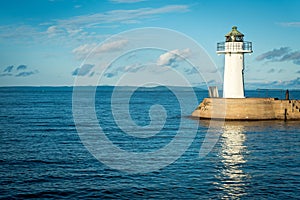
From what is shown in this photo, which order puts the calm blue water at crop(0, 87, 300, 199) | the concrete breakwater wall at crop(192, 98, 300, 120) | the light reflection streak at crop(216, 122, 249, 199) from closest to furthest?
the calm blue water at crop(0, 87, 300, 199) → the light reflection streak at crop(216, 122, 249, 199) → the concrete breakwater wall at crop(192, 98, 300, 120)

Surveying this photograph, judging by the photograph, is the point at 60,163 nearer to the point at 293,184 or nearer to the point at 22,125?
the point at 293,184

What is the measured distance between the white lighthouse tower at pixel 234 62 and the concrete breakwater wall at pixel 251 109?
2858 mm

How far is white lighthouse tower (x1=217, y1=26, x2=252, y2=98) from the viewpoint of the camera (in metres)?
49.4

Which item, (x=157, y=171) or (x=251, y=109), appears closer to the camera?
(x=157, y=171)

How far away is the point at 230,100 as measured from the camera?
155 feet

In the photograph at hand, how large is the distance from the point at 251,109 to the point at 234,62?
6332 millimetres

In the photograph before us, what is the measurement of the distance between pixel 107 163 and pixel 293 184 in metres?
11.4

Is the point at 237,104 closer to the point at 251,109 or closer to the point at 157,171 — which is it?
the point at 251,109

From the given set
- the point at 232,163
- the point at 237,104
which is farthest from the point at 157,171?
the point at 237,104

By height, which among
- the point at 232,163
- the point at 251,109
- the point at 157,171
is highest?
the point at 251,109

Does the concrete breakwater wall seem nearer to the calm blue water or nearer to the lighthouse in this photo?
the lighthouse

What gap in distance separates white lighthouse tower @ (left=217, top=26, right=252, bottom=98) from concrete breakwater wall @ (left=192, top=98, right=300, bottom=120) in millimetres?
2858

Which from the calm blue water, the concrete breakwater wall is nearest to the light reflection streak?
the calm blue water

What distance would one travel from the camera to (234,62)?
164 ft
